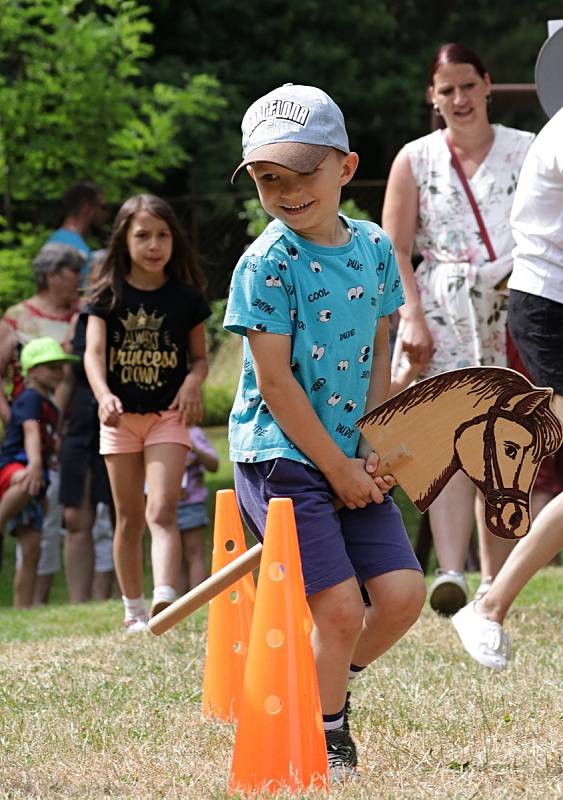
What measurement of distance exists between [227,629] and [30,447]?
3876 millimetres

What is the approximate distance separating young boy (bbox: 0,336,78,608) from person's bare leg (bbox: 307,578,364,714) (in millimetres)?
4775

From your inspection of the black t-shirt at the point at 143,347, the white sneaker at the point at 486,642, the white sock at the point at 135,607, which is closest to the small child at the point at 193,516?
the white sock at the point at 135,607

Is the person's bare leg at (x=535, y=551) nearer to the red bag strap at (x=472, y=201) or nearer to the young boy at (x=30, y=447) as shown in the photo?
the red bag strap at (x=472, y=201)

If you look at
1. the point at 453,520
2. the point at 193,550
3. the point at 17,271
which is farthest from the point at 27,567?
the point at 453,520

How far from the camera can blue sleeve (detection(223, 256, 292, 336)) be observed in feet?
11.8

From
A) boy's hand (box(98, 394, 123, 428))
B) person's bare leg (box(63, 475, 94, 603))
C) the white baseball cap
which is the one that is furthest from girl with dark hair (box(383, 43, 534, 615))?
person's bare leg (box(63, 475, 94, 603))

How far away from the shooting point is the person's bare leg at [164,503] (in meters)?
6.22

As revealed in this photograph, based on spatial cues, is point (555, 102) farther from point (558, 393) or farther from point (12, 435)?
point (12, 435)

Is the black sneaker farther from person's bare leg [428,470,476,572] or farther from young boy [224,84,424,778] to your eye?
person's bare leg [428,470,476,572]

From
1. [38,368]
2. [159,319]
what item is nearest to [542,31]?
[38,368]

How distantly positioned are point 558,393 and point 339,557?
1.54 meters

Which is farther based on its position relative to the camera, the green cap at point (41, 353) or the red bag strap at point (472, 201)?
the green cap at point (41, 353)

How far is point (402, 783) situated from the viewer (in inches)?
140

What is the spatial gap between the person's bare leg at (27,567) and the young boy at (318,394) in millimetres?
4815
